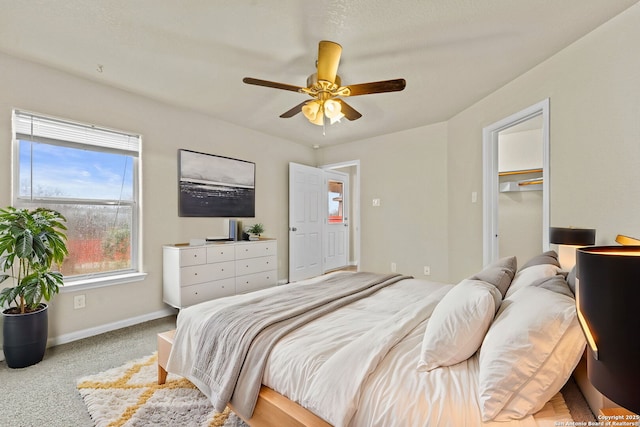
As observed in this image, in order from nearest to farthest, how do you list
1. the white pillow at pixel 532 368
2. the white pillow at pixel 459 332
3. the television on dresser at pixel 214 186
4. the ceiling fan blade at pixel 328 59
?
the white pillow at pixel 532 368
the white pillow at pixel 459 332
the ceiling fan blade at pixel 328 59
the television on dresser at pixel 214 186

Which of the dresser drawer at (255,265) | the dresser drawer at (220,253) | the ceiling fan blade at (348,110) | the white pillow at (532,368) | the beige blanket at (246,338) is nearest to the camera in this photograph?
the white pillow at (532,368)

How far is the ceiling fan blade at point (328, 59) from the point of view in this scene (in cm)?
201

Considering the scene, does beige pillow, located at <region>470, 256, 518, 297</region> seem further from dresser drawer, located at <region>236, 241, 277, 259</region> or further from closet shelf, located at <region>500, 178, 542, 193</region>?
dresser drawer, located at <region>236, 241, 277, 259</region>

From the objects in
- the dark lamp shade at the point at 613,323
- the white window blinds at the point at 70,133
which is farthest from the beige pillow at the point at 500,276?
the white window blinds at the point at 70,133

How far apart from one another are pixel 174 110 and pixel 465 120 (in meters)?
3.57

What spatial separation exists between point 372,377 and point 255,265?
3.02 metres

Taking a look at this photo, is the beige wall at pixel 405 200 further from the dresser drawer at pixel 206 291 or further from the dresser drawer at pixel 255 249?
the dresser drawer at pixel 206 291

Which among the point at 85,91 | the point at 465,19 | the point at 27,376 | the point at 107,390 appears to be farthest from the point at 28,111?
the point at 465,19

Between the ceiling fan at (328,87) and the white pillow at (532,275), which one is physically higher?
the ceiling fan at (328,87)

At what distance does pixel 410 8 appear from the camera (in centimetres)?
185

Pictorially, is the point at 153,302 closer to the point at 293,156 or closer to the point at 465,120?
the point at 293,156

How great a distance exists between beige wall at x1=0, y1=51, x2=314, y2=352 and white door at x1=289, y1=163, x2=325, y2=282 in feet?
1.47

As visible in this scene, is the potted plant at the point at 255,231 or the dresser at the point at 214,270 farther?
the potted plant at the point at 255,231

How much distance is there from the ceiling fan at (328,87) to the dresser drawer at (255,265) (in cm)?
213
